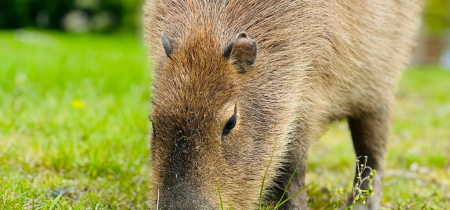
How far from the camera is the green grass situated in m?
3.55

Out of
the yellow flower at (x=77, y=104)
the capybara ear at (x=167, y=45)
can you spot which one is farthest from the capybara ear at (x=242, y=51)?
the yellow flower at (x=77, y=104)

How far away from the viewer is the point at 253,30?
2.95m

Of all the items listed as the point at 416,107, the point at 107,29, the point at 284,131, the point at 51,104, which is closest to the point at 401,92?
the point at 416,107

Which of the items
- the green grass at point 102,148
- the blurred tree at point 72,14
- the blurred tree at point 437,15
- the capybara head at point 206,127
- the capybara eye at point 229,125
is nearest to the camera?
the capybara head at point 206,127

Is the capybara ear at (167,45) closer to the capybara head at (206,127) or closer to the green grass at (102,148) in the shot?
the capybara head at (206,127)

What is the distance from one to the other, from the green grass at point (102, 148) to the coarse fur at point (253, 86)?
0.53m

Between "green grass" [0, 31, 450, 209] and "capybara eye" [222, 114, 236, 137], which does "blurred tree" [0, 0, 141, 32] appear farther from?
"capybara eye" [222, 114, 236, 137]

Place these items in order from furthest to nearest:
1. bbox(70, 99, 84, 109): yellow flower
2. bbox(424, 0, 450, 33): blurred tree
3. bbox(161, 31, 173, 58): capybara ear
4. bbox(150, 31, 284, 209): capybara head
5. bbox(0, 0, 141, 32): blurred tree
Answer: bbox(424, 0, 450, 33): blurred tree < bbox(0, 0, 141, 32): blurred tree < bbox(70, 99, 84, 109): yellow flower < bbox(161, 31, 173, 58): capybara ear < bbox(150, 31, 284, 209): capybara head

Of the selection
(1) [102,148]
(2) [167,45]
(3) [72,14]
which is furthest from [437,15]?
(2) [167,45]

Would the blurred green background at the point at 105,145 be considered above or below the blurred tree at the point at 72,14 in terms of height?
above

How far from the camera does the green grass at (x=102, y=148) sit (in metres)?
3.55

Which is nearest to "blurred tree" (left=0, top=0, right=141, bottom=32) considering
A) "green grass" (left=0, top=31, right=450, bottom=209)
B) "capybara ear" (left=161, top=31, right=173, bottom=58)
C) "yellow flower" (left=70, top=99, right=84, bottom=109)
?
"green grass" (left=0, top=31, right=450, bottom=209)

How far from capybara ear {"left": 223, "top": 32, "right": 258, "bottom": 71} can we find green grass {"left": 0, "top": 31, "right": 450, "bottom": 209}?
1.01 meters

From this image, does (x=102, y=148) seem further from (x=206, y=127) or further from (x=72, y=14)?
(x=72, y=14)
